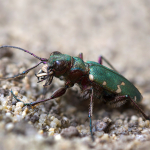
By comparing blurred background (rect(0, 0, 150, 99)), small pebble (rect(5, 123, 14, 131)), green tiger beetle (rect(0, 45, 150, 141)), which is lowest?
small pebble (rect(5, 123, 14, 131))

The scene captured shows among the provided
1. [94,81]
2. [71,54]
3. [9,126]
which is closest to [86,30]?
[71,54]

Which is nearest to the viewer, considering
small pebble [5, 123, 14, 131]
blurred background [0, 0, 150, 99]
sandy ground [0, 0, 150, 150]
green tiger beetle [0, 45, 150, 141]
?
small pebble [5, 123, 14, 131]

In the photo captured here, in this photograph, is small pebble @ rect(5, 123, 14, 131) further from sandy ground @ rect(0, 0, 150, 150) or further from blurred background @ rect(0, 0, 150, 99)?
blurred background @ rect(0, 0, 150, 99)

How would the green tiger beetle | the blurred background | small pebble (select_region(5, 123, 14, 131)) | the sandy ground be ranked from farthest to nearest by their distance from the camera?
the blurred background, the green tiger beetle, the sandy ground, small pebble (select_region(5, 123, 14, 131))

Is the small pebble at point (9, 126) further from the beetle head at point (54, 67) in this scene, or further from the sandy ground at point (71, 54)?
the beetle head at point (54, 67)

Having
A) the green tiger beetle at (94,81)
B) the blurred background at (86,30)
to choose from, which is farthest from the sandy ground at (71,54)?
the green tiger beetle at (94,81)

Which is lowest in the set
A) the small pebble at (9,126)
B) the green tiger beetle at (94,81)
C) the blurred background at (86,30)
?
the small pebble at (9,126)

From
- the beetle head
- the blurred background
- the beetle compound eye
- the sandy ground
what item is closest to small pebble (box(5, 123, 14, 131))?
the sandy ground

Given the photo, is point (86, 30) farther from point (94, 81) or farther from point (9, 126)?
point (9, 126)
